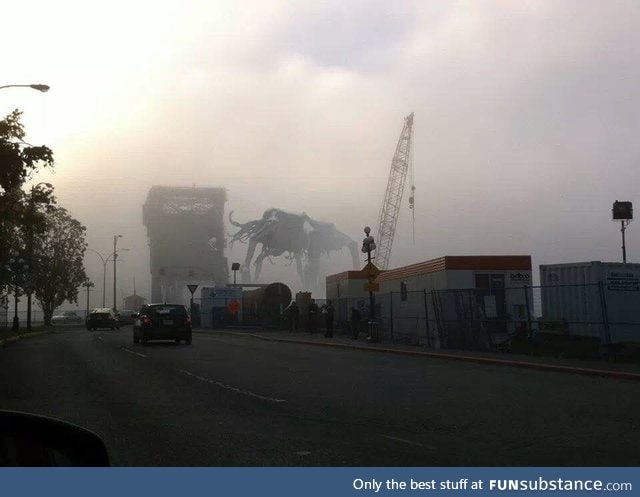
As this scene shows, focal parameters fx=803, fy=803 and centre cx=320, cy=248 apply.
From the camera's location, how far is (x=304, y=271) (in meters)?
107

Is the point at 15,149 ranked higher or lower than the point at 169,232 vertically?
lower

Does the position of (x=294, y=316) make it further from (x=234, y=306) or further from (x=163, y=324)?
(x=163, y=324)

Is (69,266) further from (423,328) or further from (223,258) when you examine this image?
(223,258)

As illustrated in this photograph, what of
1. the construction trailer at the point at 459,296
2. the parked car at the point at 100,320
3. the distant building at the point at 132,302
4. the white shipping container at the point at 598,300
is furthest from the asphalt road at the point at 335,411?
the distant building at the point at 132,302

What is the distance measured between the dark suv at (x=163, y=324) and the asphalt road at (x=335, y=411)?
10.4 m

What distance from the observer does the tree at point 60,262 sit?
224 ft

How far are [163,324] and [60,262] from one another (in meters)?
38.9

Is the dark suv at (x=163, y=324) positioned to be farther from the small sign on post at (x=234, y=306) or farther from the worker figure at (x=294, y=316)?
the small sign on post at (x=234, y=306)

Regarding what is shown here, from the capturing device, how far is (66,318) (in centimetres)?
10094

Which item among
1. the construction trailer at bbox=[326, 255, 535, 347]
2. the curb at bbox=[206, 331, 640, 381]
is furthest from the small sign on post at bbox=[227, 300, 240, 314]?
the curb at bbox=[206, 331, 640, 381]

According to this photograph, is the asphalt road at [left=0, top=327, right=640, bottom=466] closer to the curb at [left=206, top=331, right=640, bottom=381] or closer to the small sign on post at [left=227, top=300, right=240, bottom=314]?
the curb at [left=206, top=331, right=640, bottom=381]
